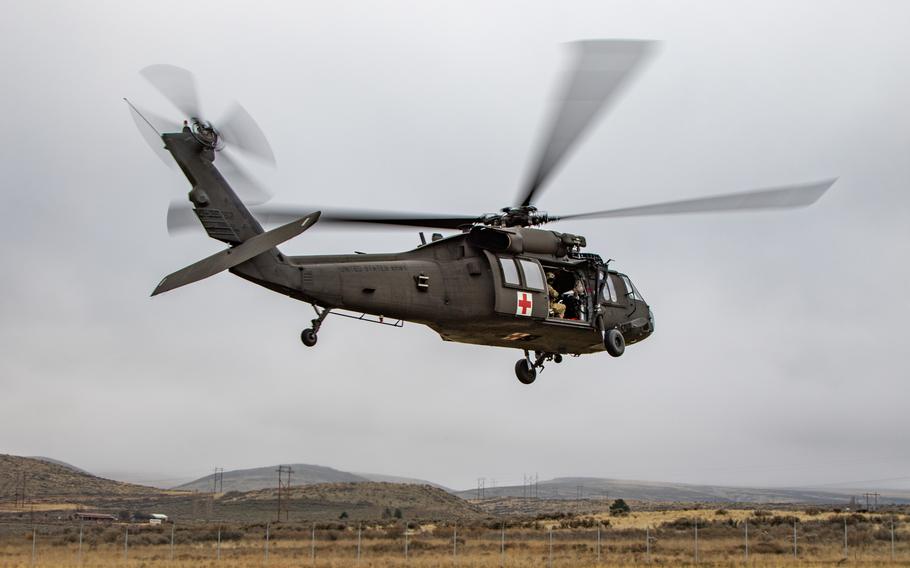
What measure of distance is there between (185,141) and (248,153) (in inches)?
53.2

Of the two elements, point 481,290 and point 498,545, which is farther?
point 498,545

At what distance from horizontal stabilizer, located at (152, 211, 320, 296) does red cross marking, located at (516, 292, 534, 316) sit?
6.36m

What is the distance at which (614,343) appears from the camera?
2592 centimetres

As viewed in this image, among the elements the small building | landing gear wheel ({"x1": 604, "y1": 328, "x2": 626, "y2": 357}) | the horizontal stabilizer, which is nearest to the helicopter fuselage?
landing gear wheel ({"x1": 604, "y1": 328, "x2": 626, "y2": 357})

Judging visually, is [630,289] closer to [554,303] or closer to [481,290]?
[554,303]

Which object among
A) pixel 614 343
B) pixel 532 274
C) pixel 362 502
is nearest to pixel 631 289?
pixel 614 343

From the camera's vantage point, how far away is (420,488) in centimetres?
9969

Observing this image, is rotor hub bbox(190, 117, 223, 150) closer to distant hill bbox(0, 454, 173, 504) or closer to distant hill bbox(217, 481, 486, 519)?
distant hill bbox(217, 481, 486, 519)

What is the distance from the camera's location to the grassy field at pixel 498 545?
3747 cm

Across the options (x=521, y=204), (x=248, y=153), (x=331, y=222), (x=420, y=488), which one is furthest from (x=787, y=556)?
(x=420, y=488)

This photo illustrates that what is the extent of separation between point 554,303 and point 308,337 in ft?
25.9

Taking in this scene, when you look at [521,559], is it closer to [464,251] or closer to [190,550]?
[190,550]

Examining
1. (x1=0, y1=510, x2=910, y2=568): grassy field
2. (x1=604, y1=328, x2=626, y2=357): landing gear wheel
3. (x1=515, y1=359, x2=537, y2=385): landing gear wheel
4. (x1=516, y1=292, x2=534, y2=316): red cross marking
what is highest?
(x1=516, y1=292, x2=534, y2=316): red cross marking

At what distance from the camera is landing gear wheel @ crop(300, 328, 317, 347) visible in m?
19.9
